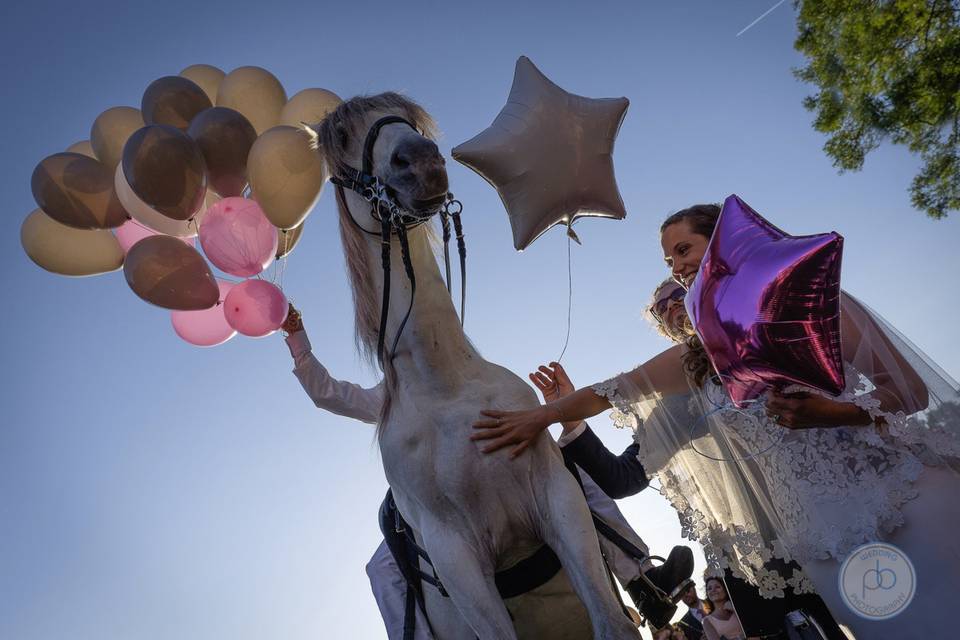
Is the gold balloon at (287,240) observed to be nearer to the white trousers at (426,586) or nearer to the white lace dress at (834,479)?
the white trousers at (426,586)

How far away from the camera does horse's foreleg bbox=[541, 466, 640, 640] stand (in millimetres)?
1611

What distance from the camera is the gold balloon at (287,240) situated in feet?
11.9

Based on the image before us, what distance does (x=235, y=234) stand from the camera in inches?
130

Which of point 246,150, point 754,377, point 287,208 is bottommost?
point 754,377

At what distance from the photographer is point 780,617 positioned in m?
2.38

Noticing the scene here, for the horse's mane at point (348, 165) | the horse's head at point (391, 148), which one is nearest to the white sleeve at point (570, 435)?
the horse's mane at point (348, 165)

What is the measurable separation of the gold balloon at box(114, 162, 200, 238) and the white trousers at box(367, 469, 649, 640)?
2.10m

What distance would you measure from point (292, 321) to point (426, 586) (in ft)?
7.84

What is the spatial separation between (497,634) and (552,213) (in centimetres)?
191

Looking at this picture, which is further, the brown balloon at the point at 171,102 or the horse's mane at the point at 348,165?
the brown balloon at the point at 171,102

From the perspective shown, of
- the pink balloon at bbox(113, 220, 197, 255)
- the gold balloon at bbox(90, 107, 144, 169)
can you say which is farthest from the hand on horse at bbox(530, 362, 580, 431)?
the gold balloon at bbox(90, 107, 144, 169)

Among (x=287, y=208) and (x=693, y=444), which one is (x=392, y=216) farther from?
(x=693, y=444)

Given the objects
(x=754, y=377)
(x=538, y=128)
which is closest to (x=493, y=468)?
(x=754, y=377)

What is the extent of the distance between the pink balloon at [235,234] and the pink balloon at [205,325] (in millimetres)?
408
